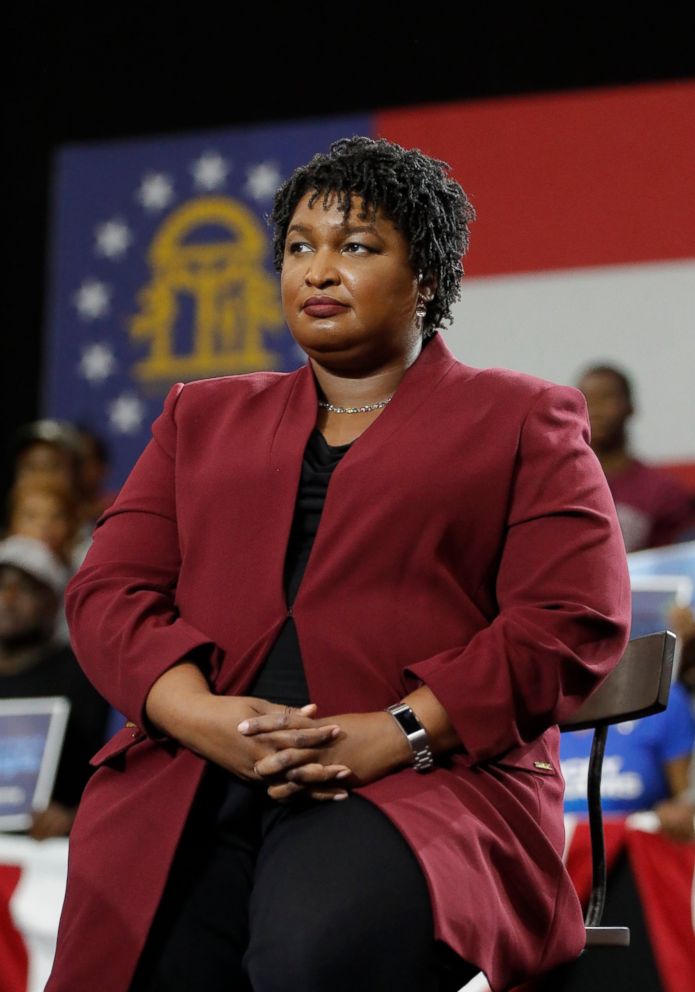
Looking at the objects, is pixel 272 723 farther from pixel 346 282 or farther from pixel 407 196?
pixel 407 196

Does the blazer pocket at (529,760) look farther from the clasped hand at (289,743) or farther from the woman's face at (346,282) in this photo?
the woman's face at (346,282)

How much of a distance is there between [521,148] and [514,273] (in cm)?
46

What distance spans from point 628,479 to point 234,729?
294cm

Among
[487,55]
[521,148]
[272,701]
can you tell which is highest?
[487,55]

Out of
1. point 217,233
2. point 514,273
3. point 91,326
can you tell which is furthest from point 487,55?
point 91,326

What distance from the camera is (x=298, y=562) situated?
5.61 feet

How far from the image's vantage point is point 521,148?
214 inches

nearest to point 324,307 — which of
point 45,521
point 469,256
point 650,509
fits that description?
point 650,509

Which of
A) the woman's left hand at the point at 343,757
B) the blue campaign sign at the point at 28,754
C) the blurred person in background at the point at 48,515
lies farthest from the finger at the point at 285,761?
the blurred person in background at the point at 48,515

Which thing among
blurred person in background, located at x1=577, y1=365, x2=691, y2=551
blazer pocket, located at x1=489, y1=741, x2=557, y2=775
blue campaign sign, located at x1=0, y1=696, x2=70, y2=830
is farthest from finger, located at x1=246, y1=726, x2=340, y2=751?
blurred person in background, located at x1=577, y1=365, x2=691, y2=551

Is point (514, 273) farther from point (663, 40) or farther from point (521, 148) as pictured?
point (663, 40)

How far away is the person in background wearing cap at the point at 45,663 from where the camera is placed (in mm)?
3746

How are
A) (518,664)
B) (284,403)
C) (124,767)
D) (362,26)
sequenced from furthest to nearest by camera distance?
(362,26) → (284,403) → (124,767) → (518,664)

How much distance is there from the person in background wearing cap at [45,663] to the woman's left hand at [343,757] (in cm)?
208
